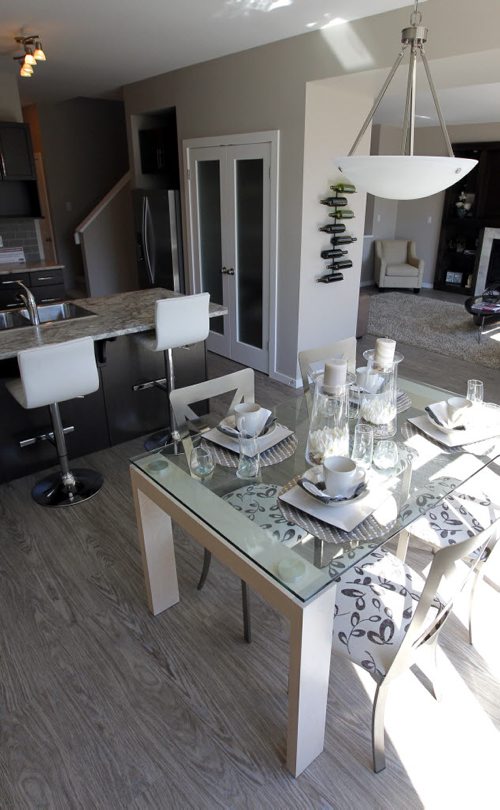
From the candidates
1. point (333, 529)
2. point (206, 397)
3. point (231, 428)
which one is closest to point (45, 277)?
point (206, 397)

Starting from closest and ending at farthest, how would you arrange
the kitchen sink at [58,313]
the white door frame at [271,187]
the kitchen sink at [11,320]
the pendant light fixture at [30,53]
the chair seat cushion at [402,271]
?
the kitchen sink at [11,320], the kitchen sink at [58,313], the pendant light fixture at [30,53], the white door frame at [271,187], the chair seat cushion at [402,271]

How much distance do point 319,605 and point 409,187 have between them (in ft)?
4.03

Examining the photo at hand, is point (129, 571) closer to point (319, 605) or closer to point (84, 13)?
point (319, 605)

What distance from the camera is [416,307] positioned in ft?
24.9

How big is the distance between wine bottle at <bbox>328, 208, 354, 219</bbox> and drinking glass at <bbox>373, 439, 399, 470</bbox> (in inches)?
116

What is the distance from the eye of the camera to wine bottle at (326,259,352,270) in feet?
14.7

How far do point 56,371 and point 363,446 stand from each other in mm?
1627

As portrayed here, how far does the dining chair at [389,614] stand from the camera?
4.70ft

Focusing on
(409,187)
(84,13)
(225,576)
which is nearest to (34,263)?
(84,13)

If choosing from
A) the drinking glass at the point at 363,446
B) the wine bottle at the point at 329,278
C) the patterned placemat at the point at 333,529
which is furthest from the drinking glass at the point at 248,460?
Answer: the wine bottle at the point at 329,278

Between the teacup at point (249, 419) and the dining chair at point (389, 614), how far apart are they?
0.63m

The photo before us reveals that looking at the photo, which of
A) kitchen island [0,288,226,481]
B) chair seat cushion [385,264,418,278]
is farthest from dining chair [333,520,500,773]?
chair seat cushion [385,264,418,278]

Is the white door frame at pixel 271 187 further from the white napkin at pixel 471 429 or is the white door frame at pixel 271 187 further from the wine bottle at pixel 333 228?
the white napkin at pixel 471 429

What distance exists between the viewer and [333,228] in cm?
431
